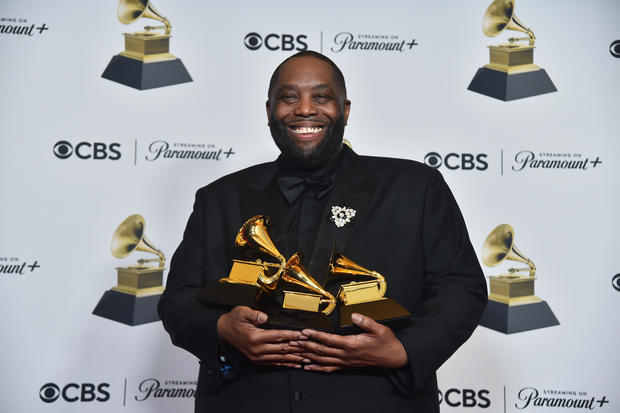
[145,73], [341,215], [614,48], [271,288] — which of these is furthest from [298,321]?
[614,48]

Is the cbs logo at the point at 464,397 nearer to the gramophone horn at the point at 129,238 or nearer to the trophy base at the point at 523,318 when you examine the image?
the trophy base at the point at 523,318

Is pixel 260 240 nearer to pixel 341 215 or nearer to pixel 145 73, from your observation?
pixel 341 215

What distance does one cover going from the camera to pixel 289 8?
3172mm

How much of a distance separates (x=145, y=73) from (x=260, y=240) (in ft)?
6.01

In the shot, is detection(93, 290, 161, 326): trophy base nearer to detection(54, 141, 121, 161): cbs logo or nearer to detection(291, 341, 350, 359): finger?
detection(54, 141, 121, 161): cbs logo

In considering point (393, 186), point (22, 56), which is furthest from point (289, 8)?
point (393, 186)

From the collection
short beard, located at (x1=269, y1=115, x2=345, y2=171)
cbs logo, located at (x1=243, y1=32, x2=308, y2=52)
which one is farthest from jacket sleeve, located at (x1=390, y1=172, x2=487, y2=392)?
cbs logo, located at (x1=243, y1=32, x2=308, y2=52)

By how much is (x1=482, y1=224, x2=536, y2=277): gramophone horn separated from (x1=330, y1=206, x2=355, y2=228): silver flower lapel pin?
1.54 meters

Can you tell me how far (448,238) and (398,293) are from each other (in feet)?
0.71

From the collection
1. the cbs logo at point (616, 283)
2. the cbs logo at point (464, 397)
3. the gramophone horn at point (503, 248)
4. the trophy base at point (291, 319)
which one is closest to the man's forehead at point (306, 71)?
the trophy base at point (291, 319)

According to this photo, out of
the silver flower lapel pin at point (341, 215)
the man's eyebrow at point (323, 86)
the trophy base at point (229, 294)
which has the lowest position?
the trophy base at point (229, 294)

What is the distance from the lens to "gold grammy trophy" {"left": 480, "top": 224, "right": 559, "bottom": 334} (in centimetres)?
301

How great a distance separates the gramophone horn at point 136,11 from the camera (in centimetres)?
314

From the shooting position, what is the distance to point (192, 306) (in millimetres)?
1706
